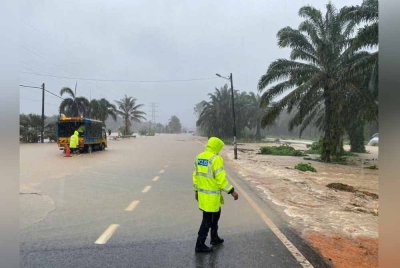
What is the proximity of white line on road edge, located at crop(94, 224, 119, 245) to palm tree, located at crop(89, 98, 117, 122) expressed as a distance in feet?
173

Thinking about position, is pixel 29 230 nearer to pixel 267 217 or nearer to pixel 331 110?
pixel 267 217

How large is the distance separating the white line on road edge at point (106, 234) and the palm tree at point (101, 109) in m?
52.7

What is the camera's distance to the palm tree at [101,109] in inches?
2337

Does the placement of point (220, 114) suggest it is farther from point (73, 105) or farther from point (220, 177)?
point (220, 177)

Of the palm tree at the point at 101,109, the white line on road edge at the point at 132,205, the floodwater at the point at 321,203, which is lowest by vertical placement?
the floodwater at the point at 321,203

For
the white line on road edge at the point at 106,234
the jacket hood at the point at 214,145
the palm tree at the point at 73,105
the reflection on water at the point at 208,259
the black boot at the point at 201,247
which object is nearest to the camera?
the reflection on water at the point at 208,259

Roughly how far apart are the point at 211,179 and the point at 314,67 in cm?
2033

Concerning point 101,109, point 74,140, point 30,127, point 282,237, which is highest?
point 101,109

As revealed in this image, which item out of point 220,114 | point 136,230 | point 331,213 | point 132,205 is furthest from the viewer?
point 220,114

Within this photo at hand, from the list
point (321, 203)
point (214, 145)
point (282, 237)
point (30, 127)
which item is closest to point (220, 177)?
point (214, 145)

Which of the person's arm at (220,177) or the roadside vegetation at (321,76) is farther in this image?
the roadside vegetation at (321,76)

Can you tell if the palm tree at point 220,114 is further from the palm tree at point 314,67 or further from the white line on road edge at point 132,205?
the white line on road edge at point 132,205

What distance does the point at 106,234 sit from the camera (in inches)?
263

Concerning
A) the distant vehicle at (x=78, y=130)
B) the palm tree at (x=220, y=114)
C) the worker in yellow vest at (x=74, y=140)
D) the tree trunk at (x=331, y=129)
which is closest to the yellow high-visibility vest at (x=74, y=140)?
the worker in yellow vest at (x=74, y=140)
